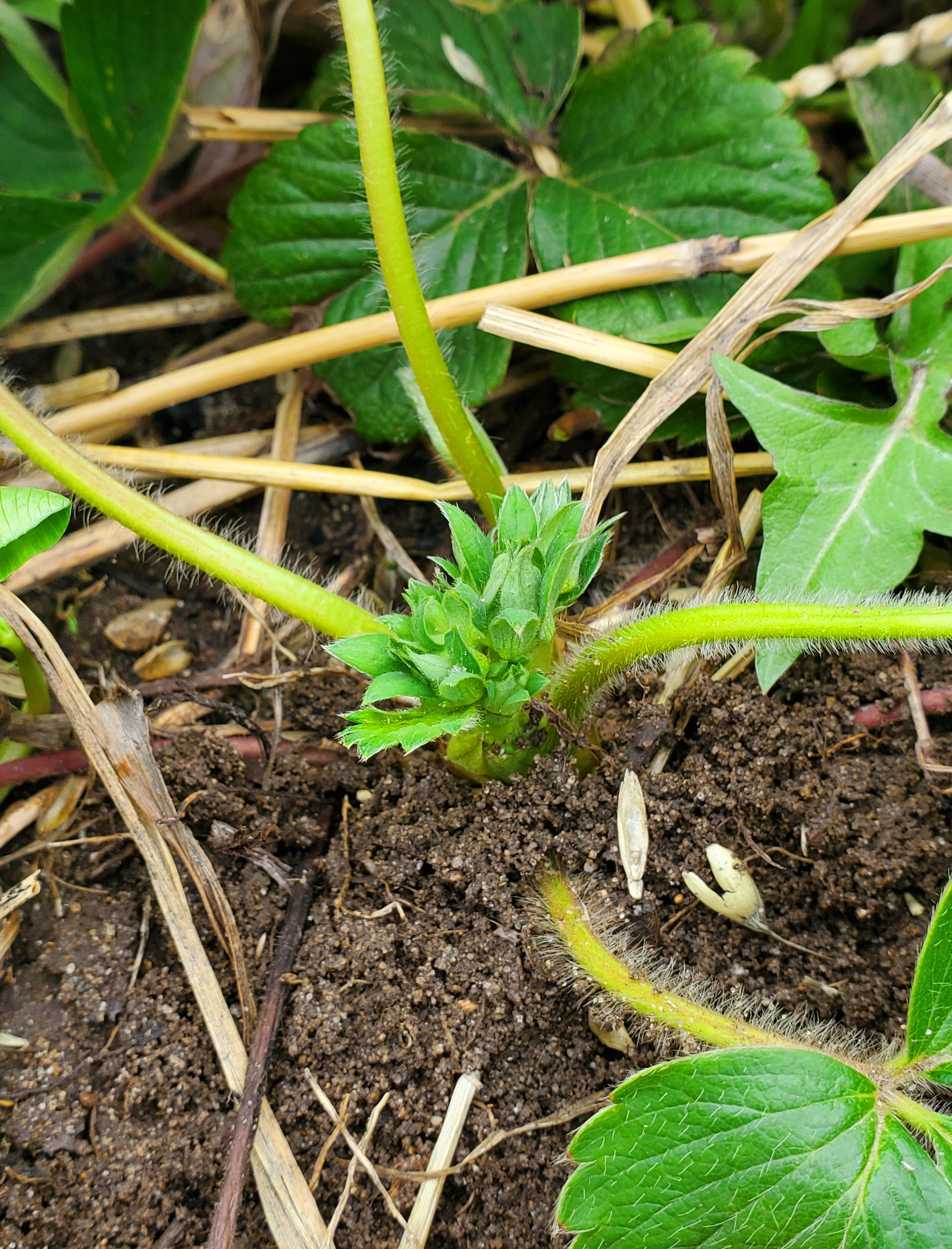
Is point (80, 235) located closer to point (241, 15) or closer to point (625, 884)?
point (241, 15)

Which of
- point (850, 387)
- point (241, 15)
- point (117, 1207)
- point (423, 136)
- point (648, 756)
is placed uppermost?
point (241, 15)

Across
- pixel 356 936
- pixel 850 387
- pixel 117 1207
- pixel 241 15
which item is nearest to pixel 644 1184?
pixel 356 936

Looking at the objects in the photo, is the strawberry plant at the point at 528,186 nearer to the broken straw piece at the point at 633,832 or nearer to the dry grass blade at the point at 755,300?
the dry grass blade at the point at 755,300

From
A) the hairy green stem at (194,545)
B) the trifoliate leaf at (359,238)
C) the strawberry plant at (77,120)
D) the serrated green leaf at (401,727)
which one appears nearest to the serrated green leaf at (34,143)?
the strawberry plant at (77,120)

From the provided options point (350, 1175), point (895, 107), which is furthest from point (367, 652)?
point (895, 107)

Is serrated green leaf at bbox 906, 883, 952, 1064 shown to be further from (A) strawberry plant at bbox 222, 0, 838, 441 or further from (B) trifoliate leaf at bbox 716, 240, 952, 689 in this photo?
(A) strawberry plant at bbox 222, 0, 838, 441

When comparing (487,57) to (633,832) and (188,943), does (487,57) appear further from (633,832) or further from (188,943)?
(188,943)
